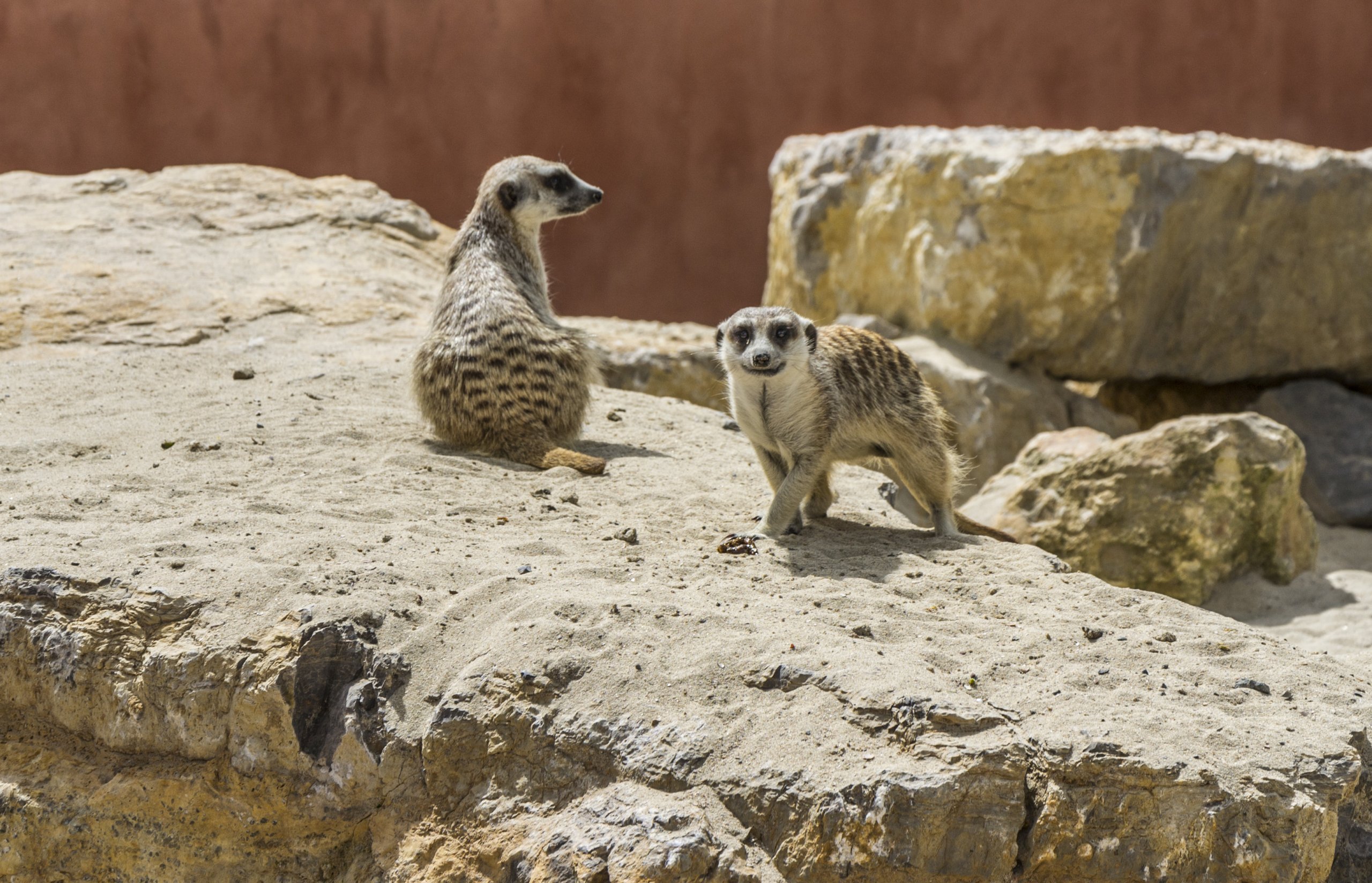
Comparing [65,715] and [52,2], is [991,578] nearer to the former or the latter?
[65,715]

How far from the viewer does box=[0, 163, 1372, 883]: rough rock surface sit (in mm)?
2156

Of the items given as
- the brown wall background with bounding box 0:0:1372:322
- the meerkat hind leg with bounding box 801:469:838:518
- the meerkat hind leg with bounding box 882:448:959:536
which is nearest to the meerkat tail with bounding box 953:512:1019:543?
the meerkat hind leg with bounding box 882:448:959:536

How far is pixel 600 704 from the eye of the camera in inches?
94.3

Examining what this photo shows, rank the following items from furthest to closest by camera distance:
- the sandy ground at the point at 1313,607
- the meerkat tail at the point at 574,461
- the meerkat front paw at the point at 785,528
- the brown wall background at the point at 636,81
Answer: the brown wall background at the point at 636,81 < the sandy ground at the point at 1313,607 < the meerkat tail at the point at 574,461 < the meerkat front paw at the point at 785,528

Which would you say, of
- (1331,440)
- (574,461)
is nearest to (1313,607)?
(1331,440)

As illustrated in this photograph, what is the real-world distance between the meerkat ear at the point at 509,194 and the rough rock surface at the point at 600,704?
142cm

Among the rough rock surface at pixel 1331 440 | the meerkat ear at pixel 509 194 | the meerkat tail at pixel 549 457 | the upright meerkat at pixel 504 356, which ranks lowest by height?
the rough rock surface at pixel 1331 440

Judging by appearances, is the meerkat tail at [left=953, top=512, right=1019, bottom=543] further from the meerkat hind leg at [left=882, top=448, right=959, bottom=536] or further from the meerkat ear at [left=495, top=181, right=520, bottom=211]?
the meerkat ear at [left=495, top=181, right=520, bottom=211]

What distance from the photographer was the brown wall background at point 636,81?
6.71m

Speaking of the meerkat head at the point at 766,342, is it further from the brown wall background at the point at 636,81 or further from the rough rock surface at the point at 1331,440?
the brown wall background at the point at 636,81

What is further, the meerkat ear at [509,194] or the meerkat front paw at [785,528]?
the meerkat ear at [509,194]

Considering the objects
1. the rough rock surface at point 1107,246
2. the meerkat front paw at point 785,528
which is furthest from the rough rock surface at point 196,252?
the meerkat front paw at point 785,528

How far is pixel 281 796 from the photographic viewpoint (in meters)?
2.54

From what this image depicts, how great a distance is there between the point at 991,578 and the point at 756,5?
465 centimetres
